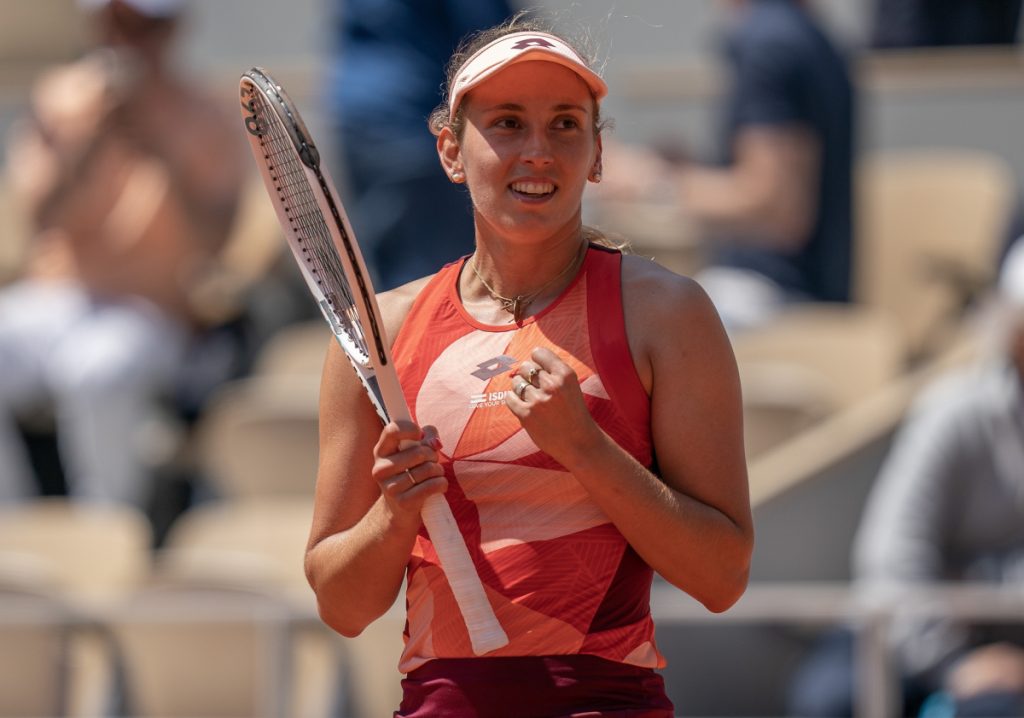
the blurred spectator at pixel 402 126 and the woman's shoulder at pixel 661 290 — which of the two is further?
the blurred spectator at pixel 402 126

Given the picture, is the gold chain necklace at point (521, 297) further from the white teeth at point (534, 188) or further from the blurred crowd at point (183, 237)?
the blurred crowd at point (183, 237)

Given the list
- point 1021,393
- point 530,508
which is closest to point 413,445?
point 530,508

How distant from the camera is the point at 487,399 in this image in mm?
1887

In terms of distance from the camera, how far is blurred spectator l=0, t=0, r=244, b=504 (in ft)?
19.4

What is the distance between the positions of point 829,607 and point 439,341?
7.58 ft

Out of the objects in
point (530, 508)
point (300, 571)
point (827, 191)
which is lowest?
point (530, 508)

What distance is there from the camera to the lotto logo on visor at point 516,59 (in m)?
1.87

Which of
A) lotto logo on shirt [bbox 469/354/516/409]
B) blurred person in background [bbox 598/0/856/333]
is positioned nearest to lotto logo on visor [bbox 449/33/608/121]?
lotto logo on shirt [bbox 469/354/516/409]

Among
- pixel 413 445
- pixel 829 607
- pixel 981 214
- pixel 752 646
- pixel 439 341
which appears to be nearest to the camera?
pixel 413 445

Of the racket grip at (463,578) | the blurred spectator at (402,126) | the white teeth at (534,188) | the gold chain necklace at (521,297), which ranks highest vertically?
the blurred spectator at (402,126)

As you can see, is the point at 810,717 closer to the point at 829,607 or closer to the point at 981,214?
the point at 829,607

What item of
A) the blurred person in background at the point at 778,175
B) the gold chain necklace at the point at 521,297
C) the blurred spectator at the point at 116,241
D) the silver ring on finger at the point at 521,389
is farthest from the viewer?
the blurred spectator at the point at 116,241

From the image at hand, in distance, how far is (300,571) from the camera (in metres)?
4.89

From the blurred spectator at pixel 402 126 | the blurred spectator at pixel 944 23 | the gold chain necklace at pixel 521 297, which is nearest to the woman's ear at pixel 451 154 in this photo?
the gold chain necklace at pixel 521 297
